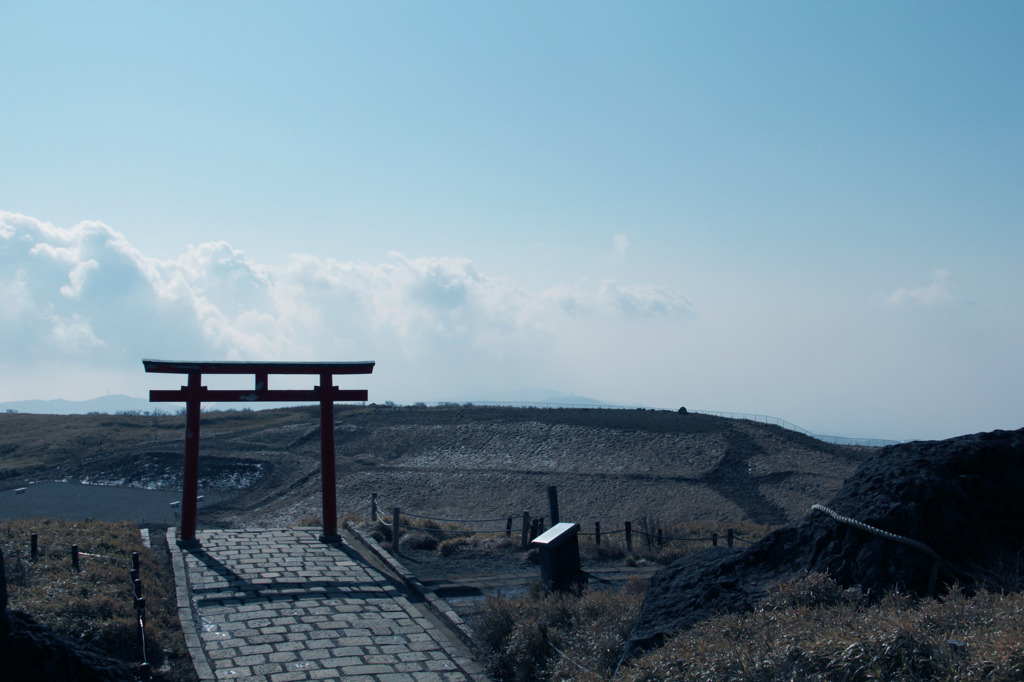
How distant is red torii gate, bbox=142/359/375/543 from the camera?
13.1m

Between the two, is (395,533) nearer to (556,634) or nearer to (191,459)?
(191,459)

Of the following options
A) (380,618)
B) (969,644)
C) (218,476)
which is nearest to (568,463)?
(218,476)

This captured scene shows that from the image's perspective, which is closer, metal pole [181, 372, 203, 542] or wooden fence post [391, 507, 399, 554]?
metal pole [181, 372, 203, 542]

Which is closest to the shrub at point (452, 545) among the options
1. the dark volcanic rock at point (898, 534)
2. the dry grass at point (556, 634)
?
the dry grass at point (556, 634)

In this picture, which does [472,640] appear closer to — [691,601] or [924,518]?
[691,601]

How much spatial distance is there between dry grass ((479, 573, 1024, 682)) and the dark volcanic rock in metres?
0.30

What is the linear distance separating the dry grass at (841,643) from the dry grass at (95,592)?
4543 millimetres

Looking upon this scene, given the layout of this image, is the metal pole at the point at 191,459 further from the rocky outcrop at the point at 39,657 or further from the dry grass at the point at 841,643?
the dry grass at the point at 841,643

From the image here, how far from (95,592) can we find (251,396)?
581cm

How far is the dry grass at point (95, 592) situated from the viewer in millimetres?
7535

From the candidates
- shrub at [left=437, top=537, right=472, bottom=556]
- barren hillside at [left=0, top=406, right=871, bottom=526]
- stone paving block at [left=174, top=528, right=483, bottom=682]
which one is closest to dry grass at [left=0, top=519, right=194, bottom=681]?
stone paving block at [left=174, top=528, right=483, bottom=682]

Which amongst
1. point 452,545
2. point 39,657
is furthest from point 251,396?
point 39,657

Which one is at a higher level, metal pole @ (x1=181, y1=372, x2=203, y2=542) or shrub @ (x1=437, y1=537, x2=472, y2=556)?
metal pole @ (x1=181, y1=372, x2=203, y2=542)

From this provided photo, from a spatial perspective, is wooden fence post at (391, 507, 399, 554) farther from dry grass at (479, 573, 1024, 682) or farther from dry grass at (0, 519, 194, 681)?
dry grass at (479, 573, 1024, 682)
